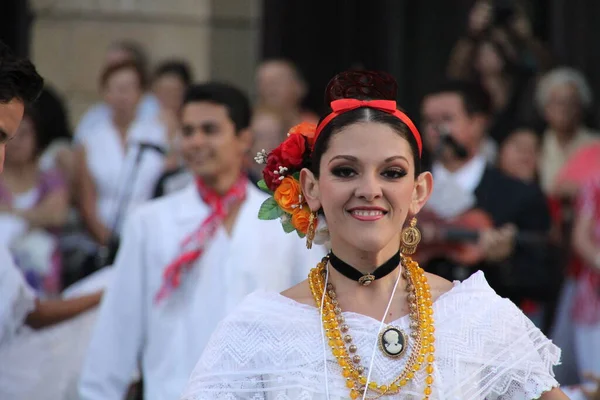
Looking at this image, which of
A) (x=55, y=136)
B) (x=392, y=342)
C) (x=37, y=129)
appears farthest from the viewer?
(x=55, y=136)

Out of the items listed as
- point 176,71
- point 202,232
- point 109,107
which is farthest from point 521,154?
point 202,232

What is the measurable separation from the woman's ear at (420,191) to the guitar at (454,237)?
124 inches

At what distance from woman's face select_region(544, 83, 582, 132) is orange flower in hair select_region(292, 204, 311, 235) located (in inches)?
206

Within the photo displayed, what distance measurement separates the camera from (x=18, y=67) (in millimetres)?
4371

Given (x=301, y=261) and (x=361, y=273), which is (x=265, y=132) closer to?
(x=301, y=261)

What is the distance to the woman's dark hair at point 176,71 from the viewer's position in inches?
423

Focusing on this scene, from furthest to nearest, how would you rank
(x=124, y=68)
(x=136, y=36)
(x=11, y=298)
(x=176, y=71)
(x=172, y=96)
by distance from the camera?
Result: (x=136, y=36), (x=176, y=71), (x=172, y=96), (x=124, y=68), (x=11, y=298)

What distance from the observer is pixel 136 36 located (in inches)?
484

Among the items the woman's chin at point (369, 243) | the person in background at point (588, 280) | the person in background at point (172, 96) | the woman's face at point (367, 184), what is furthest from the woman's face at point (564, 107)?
the woman's chin at point (369, 243)

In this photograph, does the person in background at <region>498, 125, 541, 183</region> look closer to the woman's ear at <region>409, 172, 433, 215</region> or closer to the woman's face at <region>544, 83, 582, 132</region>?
the woman's face at <region>544, 83, 582, 132</region>

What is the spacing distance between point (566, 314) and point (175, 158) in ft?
9.20

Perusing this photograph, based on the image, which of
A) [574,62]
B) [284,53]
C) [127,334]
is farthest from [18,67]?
[284,53]

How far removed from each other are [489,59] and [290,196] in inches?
217

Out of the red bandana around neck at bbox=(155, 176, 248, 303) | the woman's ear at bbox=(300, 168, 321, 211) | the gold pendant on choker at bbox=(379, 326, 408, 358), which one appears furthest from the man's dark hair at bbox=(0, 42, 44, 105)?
the red bandana around neck at bbox=(155, 176, 248, 303)
